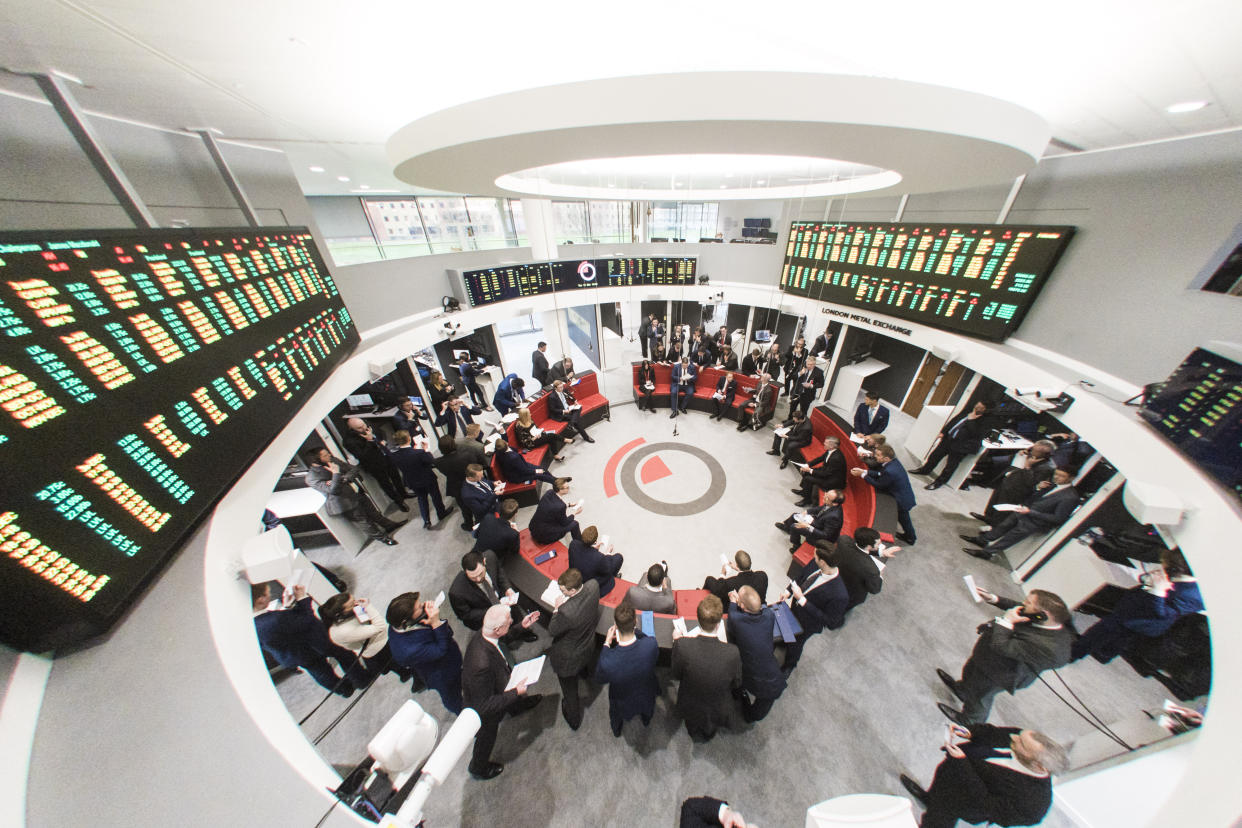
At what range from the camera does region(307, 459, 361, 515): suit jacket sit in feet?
13.5

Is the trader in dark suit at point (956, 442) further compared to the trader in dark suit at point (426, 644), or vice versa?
the trader in dark suit at point (956, 442)

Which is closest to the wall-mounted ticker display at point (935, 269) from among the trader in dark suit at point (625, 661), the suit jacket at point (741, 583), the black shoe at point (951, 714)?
the black shoe at point (951, 714)

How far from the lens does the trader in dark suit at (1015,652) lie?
2.50 m

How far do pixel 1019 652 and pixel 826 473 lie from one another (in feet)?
7.98

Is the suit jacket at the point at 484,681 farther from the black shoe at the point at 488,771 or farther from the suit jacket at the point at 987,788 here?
the suit jacket at the point at 987,788

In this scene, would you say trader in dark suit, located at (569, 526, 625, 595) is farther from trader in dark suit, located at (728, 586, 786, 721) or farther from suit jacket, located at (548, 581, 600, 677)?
trader in dark suit, located at (728, 586, 786, 721)

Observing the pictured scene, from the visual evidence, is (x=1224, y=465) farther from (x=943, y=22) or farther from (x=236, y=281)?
(x=236, y=281)

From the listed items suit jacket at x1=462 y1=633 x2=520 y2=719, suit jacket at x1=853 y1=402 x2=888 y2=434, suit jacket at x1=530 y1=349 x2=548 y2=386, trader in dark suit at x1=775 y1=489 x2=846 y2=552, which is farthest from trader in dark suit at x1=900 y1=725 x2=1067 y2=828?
suit jacket at x1=530 y1=349 x2=548 y2=386

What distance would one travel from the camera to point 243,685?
1525mm

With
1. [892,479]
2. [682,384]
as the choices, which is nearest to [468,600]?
[892,479]

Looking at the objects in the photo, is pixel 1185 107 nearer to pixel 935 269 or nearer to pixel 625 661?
pixel 935 269

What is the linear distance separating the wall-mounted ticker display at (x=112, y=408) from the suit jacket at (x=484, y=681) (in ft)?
5.63

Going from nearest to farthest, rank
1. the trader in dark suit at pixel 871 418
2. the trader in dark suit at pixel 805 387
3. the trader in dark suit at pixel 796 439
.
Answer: the trader in dark suit at pixel 871 418 < the trader in dark suit at pixel 796 439 < the trader in dark suit at pixel 805 387

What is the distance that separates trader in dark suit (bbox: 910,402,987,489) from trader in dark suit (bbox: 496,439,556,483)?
5.83 meters
